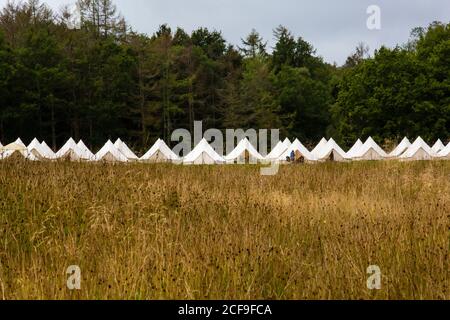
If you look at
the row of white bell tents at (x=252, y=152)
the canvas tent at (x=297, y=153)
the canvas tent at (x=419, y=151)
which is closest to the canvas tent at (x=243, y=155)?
the row of white bell tents at (x=252, y=152)

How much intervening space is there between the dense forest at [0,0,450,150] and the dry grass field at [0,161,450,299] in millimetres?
38624

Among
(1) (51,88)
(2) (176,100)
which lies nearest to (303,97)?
(2) (176,100)

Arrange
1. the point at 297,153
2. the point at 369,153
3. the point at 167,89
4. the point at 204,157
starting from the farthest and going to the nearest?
the point at 167,89
the point at 369,153
the point at 297,153
the point at 204,157

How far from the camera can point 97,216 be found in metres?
5.66

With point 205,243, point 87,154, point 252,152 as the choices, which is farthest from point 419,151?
point 205,243

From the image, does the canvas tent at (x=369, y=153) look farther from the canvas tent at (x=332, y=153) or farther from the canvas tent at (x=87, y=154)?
the canvas tent at (x=87, y=154)

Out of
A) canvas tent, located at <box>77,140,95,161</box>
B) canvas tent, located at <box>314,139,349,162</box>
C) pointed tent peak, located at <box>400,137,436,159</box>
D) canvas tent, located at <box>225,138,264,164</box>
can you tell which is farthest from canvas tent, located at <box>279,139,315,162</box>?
canvas tent, located at <box>77,140,95,161</box>

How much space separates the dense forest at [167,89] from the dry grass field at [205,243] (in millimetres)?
38624

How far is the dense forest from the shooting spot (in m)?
48.7

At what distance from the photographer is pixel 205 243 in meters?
4.71

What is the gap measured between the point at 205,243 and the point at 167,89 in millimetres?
52617

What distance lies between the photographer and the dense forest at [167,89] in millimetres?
48656

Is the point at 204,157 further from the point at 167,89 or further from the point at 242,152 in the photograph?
the point at 167,89
